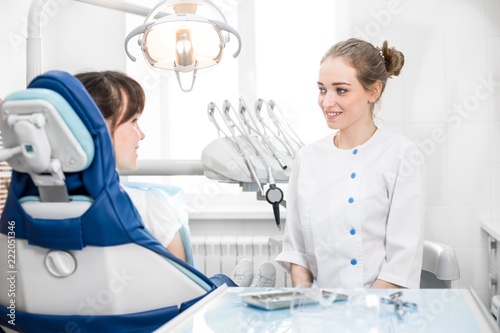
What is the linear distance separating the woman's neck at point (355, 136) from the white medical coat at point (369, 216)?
28 mm

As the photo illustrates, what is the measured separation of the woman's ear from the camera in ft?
5.66

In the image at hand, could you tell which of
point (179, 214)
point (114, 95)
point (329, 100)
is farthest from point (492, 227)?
point (114, 95)

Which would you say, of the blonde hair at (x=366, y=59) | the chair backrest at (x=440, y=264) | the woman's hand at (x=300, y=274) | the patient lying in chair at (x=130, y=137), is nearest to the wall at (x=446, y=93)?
the chair backrest at (x=440, y=264)

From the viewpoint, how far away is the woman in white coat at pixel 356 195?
1624mm

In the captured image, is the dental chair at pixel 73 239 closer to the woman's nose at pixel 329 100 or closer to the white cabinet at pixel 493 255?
the woman's nose at pixel 329 100

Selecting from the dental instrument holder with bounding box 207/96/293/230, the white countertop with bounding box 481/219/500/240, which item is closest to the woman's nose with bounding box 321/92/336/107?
the dental instrument holder with bounding box 207/96/293/230

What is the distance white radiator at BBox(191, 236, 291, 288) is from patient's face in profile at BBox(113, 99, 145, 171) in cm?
156

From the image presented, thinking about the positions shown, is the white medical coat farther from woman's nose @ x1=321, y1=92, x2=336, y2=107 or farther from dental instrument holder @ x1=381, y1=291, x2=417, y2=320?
dental instrument holder @ x1=381, y1=291, x2=417, y2=320

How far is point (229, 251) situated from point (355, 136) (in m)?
1.55

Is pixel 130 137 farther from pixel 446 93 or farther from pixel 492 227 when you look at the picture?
pixel 446 93

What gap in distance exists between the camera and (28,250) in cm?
114

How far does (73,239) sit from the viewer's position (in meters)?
1.10

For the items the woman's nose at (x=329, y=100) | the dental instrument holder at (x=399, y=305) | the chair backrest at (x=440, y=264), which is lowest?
the chair backrest at (x=440, y=264)

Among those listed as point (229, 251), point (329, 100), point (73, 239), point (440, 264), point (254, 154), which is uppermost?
point (329, 100)
